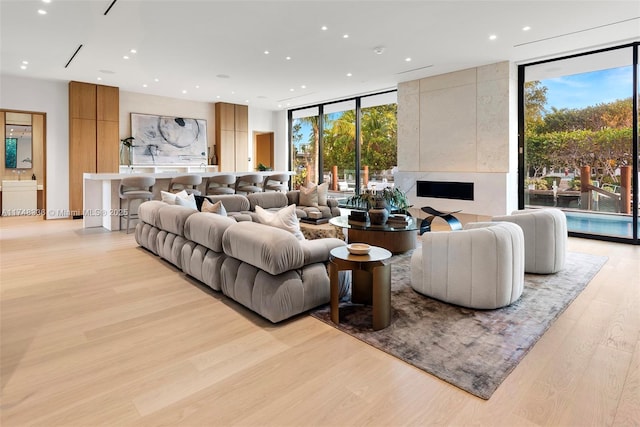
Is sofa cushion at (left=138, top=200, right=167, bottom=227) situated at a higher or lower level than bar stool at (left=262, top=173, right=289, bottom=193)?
lower

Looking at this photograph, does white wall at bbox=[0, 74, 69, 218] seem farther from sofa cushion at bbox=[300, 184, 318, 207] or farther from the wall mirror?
sofa cushion at bbox=[300, 184, 318, 207]

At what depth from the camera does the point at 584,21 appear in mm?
4832

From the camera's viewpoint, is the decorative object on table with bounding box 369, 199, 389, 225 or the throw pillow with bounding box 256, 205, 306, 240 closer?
the throw pillow with bounding box 256, 205, 306, 240

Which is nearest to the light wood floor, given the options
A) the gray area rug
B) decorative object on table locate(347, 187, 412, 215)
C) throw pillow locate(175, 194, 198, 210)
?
the gray area rug

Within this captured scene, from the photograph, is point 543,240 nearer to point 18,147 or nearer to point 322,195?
point 322,195

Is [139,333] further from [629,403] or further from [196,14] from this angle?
[196,14]

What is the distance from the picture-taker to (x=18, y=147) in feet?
32.4

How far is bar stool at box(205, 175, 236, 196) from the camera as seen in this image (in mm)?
7746

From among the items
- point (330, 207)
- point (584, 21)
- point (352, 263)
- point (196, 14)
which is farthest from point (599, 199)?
point (196, 14)

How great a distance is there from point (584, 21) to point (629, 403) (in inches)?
195

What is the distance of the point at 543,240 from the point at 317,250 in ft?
8.82

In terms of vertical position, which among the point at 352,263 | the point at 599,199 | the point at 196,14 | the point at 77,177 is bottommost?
the point at 352,263

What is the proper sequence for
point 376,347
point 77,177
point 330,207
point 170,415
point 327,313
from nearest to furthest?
point 170,415
point 376,347
point 327,313
point 330,207
point 77,177

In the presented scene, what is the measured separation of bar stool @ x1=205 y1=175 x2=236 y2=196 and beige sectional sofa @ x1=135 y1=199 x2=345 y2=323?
13.4 ft
